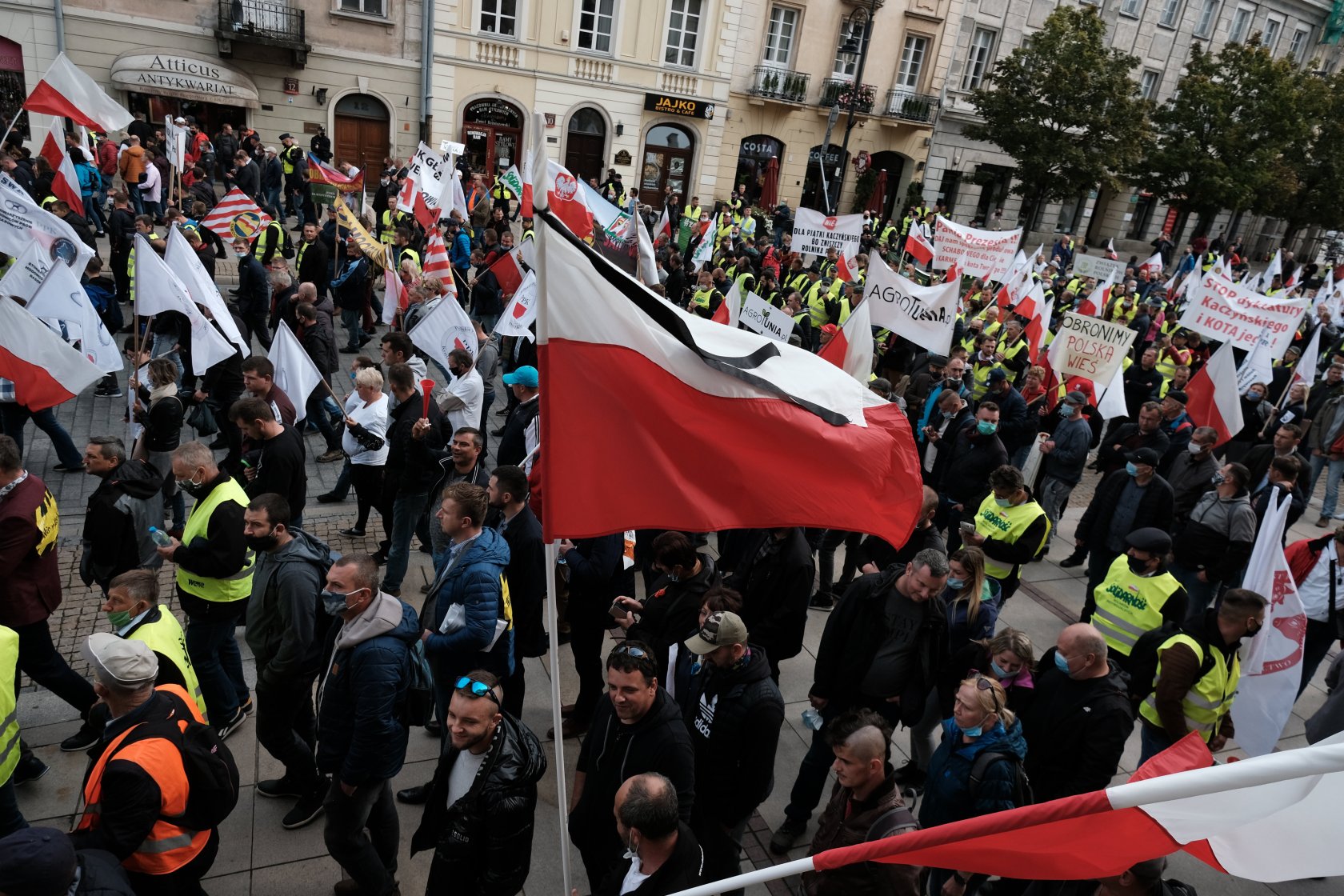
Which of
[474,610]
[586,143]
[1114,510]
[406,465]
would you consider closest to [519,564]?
[474,610]

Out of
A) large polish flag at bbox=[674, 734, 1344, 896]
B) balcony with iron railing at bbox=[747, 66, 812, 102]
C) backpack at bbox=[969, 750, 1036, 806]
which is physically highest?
balcony with iron railing at bbox=[747, 66, 812, 102]

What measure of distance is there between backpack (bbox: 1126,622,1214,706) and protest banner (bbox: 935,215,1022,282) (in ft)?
35.6

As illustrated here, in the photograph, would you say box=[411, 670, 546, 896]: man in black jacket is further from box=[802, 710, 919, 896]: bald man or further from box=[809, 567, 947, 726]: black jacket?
box=[809, 567, 947, 726]: black jacket

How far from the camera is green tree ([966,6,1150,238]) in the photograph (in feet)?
100

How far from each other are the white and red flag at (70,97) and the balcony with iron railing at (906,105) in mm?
29408

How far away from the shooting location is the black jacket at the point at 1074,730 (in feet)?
13.6

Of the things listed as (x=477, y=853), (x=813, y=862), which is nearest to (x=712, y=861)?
(x=477, y=853)

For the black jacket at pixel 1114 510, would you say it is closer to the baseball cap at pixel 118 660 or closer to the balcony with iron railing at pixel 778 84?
the baseball cap at pixel 118 660

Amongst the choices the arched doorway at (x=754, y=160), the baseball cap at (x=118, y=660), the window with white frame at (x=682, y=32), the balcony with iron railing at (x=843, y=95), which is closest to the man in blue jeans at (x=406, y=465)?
the baseball cap at (x=118, y=660)

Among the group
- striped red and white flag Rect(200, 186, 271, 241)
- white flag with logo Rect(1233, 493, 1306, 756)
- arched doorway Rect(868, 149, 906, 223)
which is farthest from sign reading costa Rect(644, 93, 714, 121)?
white flag with logo Rect(1233, 493, 1306, 756)

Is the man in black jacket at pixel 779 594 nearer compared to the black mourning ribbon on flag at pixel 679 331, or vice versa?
the black mourning ribbon on flag at pixel 679 331

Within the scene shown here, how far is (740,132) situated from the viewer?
3266 cm

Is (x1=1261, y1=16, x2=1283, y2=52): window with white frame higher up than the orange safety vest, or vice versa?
(x1=1261, y1=16, x2=1283, y2=52): window with white frame

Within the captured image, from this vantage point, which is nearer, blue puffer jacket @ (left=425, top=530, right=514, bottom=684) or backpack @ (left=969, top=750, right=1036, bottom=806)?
backpack @ (left=969, top=750, right=1036, bottom=806)
